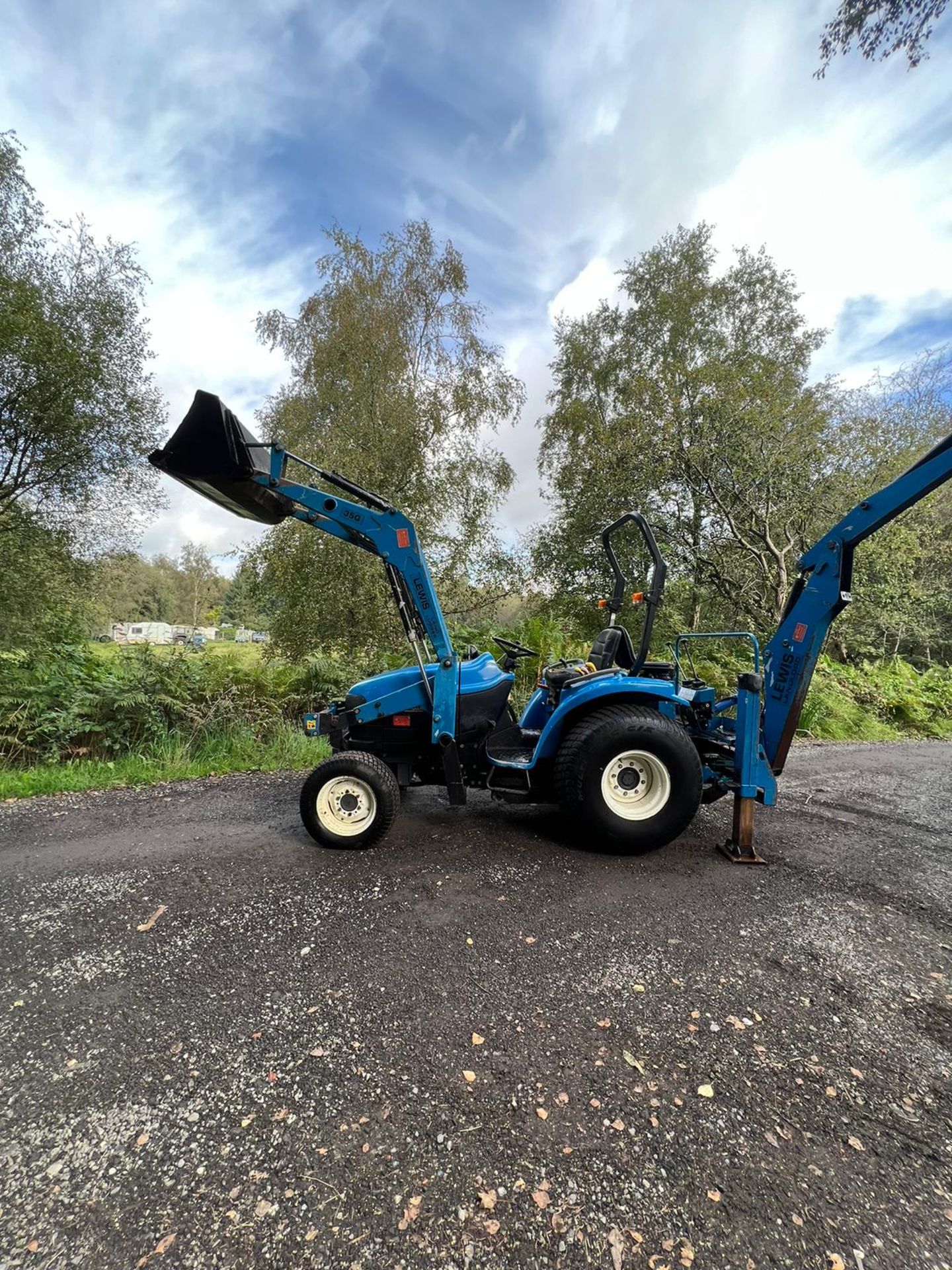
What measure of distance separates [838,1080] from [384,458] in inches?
312

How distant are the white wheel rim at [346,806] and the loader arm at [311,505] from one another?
55cm

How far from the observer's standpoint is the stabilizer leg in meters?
3.26

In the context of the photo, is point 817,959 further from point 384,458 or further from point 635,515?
point 384,458

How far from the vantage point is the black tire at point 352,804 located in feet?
10.7

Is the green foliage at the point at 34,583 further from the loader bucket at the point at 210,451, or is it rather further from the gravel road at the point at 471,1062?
the loader bucket at the point at 210,451

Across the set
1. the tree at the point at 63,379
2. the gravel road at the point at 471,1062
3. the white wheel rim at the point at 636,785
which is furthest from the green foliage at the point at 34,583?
the white wheel rim at the point at 636,785

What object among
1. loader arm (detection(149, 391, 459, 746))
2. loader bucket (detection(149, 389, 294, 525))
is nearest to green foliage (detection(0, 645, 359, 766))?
loader arm (detection(149, 391, 459, 746))

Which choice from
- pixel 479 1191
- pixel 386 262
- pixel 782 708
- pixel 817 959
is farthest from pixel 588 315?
pixel 479 1191

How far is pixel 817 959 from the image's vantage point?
7.60 ft

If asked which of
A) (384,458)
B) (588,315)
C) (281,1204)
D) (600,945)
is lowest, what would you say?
(281,1204)

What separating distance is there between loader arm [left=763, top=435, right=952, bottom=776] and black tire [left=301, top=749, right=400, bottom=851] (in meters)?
2.48

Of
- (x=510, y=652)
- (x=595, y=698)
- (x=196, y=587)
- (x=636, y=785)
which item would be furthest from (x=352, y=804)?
(x=196, y=587)

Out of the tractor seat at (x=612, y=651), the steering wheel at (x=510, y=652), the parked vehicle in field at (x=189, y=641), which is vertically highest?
the tractor seat at (x=612, y=651)

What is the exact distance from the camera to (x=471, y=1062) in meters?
1.75
